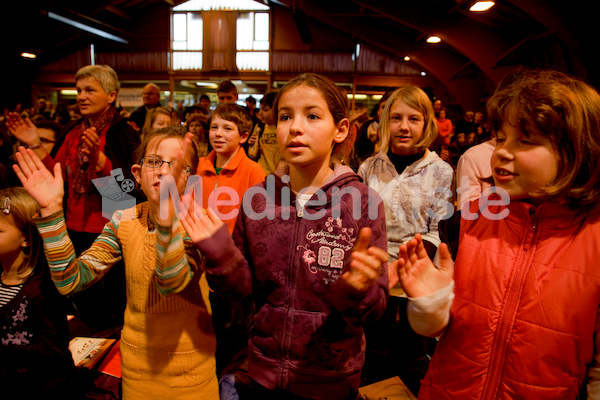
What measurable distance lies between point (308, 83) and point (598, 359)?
3.96 ft

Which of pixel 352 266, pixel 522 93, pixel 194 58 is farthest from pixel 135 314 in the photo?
pixel 194 58

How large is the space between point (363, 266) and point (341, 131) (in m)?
0.62

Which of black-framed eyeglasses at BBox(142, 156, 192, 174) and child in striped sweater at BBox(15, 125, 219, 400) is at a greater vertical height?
black-framed eyeglasses at BBox(142, 156, 192, 174)

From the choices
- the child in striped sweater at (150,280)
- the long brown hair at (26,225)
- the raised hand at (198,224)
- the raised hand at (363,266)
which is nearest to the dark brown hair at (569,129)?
the raised hand at (363,266)

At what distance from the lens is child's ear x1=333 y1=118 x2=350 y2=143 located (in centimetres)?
136

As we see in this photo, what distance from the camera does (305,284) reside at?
46.4 inches

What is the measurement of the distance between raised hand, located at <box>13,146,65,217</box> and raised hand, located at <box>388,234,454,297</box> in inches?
48.2

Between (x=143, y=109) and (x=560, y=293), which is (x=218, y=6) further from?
(x=560, y=293)

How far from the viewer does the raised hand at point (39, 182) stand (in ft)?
4.13

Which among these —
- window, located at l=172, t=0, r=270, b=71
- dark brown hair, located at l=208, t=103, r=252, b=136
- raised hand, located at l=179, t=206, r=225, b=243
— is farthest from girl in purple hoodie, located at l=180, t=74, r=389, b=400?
window, located at l=172, t=0, r=270, b=71

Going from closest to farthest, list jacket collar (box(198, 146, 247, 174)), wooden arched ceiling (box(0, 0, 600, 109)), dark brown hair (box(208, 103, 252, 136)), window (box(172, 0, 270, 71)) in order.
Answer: jacket collar (box(198, 146, 247, 174)), dark brown hair (box(208, 103, 252, 136)), wooden arched ceiling (box(0, 0, 600, 109)), window (box(172, 0, 270, 71))

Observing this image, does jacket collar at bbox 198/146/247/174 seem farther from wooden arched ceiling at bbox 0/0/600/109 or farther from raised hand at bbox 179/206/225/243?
wooden arched ceiling at bbox 0/0/600/109

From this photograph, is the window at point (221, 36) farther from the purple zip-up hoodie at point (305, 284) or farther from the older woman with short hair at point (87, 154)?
the purple zip-up hoodie at point (305, 284)

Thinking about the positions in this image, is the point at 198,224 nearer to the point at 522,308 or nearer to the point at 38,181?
the point at 38,181
